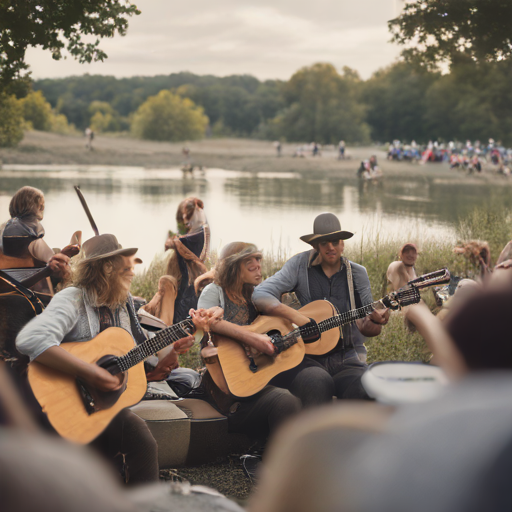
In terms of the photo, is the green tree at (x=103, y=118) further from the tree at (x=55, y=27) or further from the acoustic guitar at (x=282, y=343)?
the acoustic guitar at (x=282, y=343)

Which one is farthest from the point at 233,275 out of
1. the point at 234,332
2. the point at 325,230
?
the point at 325,230

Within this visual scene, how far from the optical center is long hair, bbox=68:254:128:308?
353 centimetres

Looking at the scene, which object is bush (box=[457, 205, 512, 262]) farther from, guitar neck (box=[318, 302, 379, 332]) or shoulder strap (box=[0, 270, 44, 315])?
shoulder strap (box=[0, 270, 44, 315])

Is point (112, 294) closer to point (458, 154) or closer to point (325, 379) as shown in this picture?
point (325, 379)

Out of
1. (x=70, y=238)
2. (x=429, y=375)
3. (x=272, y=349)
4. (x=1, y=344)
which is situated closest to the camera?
(x=429, y=375)

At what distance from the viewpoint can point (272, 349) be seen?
3.89m

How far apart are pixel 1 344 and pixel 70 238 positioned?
1.29 m

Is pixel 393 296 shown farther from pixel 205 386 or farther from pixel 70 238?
pixel 70 238

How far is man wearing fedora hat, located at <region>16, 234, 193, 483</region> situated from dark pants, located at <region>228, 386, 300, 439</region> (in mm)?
490

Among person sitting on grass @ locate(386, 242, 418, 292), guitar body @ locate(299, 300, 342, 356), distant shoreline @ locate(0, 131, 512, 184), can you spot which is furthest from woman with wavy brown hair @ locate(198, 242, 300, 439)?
distant shoreline @ locate(0, 131, 512, 184)

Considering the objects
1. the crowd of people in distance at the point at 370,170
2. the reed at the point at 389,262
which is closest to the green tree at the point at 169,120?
the reed at the point at 389,262

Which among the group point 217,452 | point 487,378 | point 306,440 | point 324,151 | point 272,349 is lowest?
point 217,452

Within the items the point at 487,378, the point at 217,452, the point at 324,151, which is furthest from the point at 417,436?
the point at 324,151

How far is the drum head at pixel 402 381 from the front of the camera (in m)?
1.28
